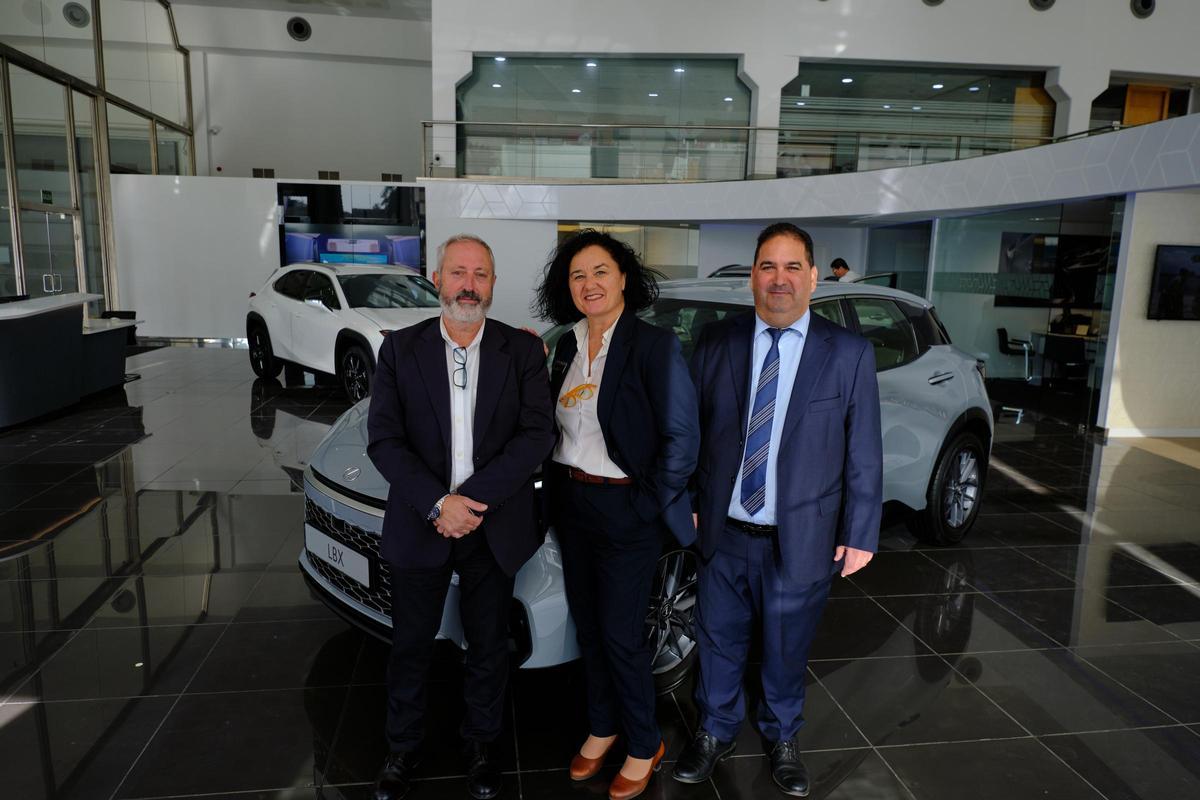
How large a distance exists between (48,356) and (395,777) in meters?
7.21

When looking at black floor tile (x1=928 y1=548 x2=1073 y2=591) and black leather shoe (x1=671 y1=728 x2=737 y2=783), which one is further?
black floor tile (x1=928 y1=548 x2=1073 y2=591)

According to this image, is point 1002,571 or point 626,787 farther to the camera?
point 1002,571

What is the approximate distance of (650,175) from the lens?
14.5m

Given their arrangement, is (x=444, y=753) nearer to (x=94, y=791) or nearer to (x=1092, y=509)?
(x=94, y=791)

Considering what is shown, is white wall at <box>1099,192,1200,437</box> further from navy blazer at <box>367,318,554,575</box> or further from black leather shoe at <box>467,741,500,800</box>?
black leather shoe at <box>467,741,500,800</box>

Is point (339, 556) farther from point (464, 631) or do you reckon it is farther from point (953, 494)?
point (953, 494)

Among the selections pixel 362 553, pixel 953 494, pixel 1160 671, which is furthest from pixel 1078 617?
pixel 362 553

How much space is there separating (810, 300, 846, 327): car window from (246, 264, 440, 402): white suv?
4999mm

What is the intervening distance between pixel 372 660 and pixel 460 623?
84 cm

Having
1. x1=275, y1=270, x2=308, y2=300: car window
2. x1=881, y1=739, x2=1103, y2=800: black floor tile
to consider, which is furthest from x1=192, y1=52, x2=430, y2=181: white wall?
x1=881, y1=739, x2=1103, y2=800: black floor tile

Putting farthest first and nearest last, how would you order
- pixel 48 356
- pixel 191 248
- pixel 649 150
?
pixel 191 248
pixel 649 150
pixel 48 356

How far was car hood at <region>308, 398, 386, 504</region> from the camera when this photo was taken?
8.58ft

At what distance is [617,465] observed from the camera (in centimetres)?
216

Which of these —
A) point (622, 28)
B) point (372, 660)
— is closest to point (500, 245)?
point (622, 28)
